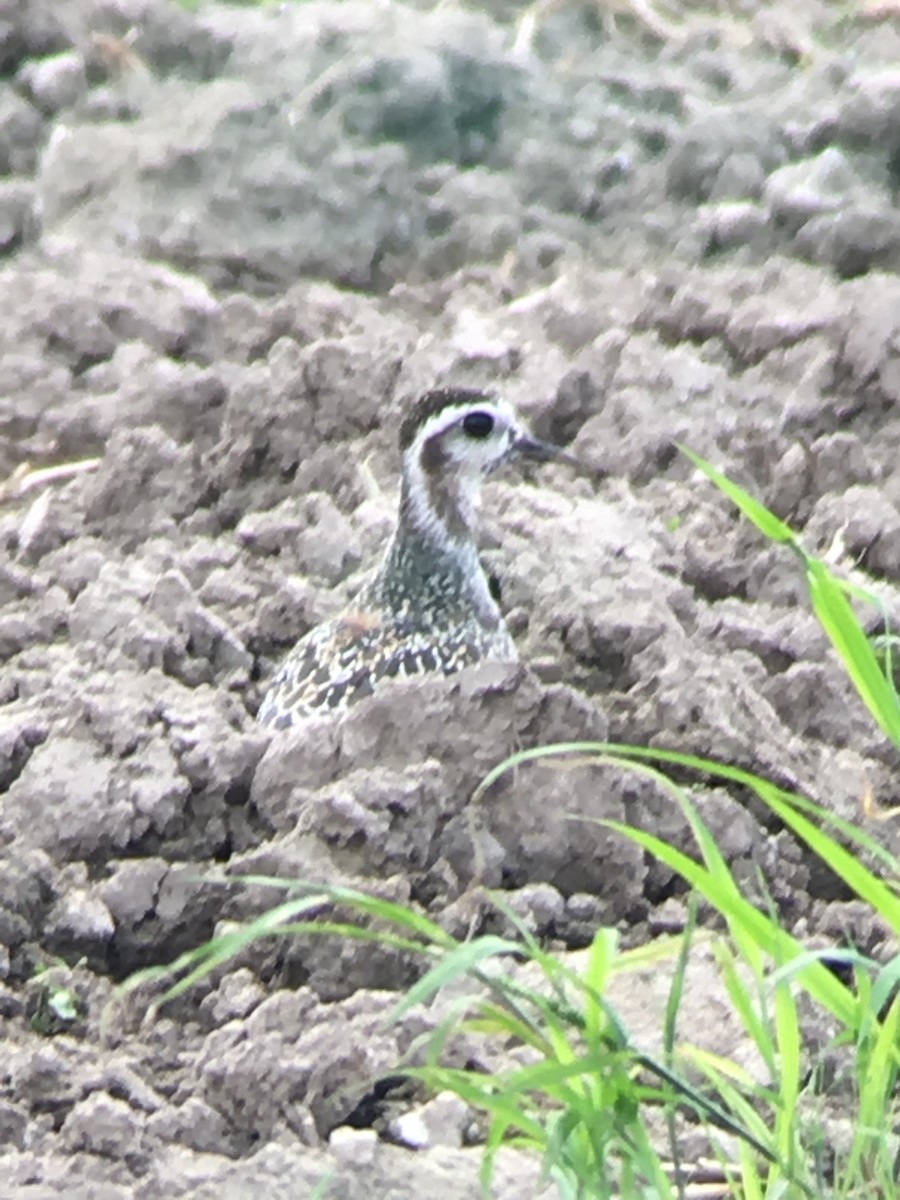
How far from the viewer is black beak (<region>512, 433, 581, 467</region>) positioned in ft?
14.6

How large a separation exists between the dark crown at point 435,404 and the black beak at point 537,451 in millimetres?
162

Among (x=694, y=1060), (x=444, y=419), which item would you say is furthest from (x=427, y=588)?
(x=694, y=1060)

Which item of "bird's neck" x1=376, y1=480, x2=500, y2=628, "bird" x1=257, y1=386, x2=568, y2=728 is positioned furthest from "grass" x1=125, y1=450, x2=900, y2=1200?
"bird's neck" x1=376, y1=480, x2=500, y2=628

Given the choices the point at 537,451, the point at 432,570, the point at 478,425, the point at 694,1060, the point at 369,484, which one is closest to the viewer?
the point at 694,1060

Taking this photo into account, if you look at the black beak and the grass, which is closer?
the grass

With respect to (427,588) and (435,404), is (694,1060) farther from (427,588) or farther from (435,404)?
(435,404)

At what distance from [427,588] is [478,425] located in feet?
1.23

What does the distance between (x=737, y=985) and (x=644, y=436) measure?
2430 mm

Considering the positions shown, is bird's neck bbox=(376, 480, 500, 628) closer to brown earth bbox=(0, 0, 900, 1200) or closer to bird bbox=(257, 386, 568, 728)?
bird bbox=(257, 386, 568, 728)

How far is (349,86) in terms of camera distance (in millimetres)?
6184

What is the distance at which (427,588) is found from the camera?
166 inches

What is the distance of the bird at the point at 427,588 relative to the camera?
153 inches

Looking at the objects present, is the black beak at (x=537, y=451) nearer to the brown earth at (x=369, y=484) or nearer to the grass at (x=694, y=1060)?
the brown earth at (x=369, y=484)

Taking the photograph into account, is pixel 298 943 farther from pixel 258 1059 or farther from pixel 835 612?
pixel 835 612
